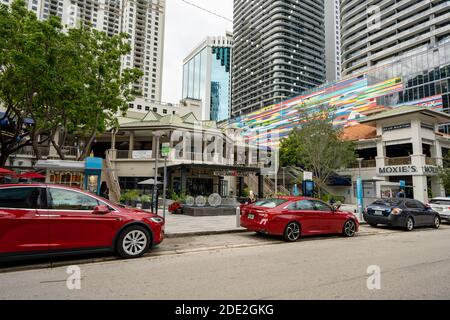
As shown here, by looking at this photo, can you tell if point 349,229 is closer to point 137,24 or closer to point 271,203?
point 271,203

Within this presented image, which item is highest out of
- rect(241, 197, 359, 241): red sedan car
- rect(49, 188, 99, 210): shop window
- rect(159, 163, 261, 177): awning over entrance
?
rect(159, 163, 261, 177): awning over entrance

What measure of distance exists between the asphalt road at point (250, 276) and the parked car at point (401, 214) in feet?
16.3

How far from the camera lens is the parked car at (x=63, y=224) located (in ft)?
17.5

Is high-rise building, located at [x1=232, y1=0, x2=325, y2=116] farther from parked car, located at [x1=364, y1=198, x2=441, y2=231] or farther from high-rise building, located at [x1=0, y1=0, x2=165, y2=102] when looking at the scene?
parked car, located at [x1=364, y1=198, x2=441, y2=231]

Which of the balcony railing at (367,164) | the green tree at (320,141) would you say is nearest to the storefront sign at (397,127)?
the balcony railing at (367,164)

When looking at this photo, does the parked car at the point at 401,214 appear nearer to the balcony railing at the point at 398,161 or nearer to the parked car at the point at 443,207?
the parked car at the point at 443,207

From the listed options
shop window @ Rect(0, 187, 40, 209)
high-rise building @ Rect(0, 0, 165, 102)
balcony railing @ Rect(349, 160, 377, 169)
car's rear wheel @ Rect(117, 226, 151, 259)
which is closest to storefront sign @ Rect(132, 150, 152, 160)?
car's rear wheel @ Rect(117, 226, 151, 259)

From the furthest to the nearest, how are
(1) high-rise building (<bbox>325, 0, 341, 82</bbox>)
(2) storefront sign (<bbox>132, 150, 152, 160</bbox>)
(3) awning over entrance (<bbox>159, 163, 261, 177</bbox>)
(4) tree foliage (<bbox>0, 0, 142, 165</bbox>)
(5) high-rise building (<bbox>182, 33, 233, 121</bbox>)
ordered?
(5) high-rise building (<bbox>182, 33, 233, 121</bbox>) < (1) high-rise building (<bbox>325, 0, 341, 82</bbox>) < (2) storefront sign (<bbox>132, 150, 152, 160</bbox>) < (3) awning over entrance (<bbox>159, 163, 261, 177</bbox>) < (4) tree foliage (<bbox>0, 0, 142, 165</bbox>)

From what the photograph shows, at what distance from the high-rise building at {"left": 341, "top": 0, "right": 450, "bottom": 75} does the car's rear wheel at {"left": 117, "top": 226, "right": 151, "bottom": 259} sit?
231 feet

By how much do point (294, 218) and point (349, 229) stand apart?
2828 millimetres

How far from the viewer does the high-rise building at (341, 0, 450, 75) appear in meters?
63.8

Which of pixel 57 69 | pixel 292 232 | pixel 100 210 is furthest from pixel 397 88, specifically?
pixel 100 210
